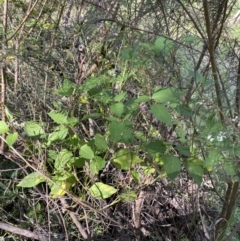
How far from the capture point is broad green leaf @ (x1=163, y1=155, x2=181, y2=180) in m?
1.41

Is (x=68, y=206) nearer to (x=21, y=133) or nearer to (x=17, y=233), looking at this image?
(x=17, y=233)

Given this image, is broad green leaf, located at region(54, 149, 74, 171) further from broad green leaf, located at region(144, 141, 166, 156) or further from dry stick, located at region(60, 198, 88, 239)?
broad green leaf, located at region(144, 141, 166, 156)

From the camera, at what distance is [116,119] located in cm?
146

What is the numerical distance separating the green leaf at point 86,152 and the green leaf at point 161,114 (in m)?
0.37

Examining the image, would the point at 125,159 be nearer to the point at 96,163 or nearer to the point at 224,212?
the point at 96,163

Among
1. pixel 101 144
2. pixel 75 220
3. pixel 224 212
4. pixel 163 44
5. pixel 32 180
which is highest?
pixel 163 44

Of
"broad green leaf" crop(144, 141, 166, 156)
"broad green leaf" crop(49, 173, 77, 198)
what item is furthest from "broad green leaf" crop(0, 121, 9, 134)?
"broad green leaf" crop(144, 141, 166, 156)

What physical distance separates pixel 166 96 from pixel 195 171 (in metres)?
0.30

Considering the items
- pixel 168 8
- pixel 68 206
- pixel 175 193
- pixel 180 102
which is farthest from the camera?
pixel 175 193

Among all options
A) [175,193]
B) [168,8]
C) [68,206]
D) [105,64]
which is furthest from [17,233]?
[168,8]

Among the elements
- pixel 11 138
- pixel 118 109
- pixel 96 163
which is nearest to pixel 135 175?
pixel 96 163

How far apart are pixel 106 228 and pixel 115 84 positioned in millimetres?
673

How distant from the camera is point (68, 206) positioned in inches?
71.2

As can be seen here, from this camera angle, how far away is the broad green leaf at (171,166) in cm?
141
